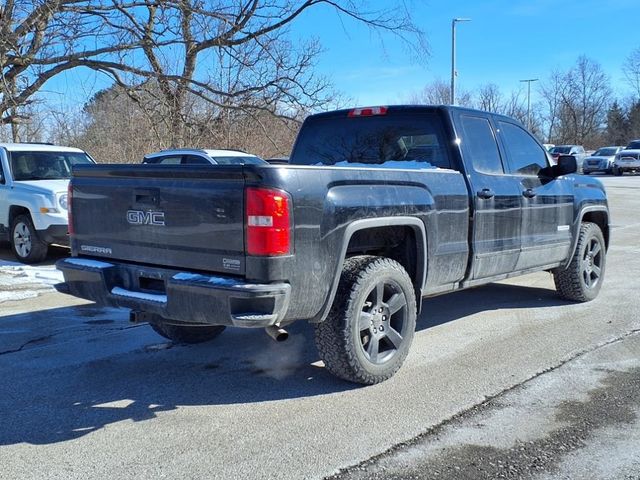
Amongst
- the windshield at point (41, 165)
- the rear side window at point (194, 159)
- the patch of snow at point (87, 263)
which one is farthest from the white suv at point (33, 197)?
the patch of snow at point (87, 263)

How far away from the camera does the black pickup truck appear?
3.80m

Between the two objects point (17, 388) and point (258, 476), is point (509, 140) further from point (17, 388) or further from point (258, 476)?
point (17, 388)

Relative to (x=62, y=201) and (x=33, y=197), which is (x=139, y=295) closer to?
(x=62, y=201)

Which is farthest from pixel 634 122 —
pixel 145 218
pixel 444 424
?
pixel 145 218

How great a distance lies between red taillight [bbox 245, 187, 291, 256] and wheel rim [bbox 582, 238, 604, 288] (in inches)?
182

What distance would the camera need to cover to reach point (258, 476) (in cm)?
328

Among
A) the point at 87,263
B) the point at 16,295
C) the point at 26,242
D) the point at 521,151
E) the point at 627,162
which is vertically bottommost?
the point at 16,295

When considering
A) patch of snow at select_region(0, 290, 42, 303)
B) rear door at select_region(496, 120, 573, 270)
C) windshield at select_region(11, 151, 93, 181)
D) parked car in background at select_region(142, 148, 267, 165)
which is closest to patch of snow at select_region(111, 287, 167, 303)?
rear door at select_region(496, 120, 573, 270)

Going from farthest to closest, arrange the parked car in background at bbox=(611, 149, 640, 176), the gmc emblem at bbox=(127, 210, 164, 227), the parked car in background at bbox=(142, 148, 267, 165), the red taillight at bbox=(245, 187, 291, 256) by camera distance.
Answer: the parked car in background at bbox=(611, 149, 640, 176) → the parked car in background at bbox=(142, 148, 267, 165) → the gmc emblem at bbox=(127, 210, 164, 227) → the red taillight at bbox=(245, 187, 291, 256)

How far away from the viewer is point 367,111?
19.1 ft

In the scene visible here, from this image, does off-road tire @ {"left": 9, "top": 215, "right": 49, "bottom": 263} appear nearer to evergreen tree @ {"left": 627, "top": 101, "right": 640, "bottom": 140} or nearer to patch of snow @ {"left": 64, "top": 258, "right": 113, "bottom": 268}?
patch of snow @ {"left": 64, "top": 258, "right": 113, "bottom": 268}

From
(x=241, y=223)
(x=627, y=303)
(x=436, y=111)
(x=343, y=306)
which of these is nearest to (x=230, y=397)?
(x=343, y=306)

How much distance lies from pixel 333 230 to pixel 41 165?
831 cm

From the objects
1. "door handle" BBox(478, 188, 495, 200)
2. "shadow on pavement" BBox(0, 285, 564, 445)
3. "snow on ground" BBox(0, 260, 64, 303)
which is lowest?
"shadow on pavement" BBox(0, 285, 564, 445)
